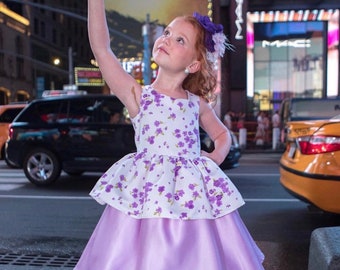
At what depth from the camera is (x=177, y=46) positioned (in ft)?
7.61

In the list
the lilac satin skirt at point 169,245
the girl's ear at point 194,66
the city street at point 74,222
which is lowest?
the city street at point 74,222

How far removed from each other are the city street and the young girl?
1.82 metres

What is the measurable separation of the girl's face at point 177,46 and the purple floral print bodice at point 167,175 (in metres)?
0.16

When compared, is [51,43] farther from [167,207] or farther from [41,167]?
[167,207]

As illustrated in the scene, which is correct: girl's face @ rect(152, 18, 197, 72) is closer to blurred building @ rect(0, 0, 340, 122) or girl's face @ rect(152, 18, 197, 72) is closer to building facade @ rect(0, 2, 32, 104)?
blurred building @ rect(0, 0, 340, 122)

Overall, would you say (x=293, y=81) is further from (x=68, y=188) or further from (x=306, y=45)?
(x=68, y=188)

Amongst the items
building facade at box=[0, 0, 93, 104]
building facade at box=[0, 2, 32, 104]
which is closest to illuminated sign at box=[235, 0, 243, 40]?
building facade at box=[0, 0, 93, 104]

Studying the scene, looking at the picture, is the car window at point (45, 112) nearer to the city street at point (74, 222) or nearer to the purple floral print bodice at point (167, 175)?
the city street at point (74, 222)

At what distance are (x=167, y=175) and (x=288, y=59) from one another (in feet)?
87.9

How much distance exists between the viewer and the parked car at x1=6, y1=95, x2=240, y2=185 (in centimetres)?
762

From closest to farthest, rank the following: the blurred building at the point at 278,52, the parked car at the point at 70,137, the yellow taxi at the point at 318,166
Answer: the yellow taxi at the point at 318,166
the parked car at the point at 70,137
the blurred building at the point at 278,52

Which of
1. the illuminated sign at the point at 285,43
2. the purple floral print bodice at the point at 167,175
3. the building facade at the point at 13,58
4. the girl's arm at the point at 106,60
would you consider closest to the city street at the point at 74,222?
the purple floral print bodice at the point at 167,175

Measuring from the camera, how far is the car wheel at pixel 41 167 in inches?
314

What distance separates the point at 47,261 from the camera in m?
4.05
